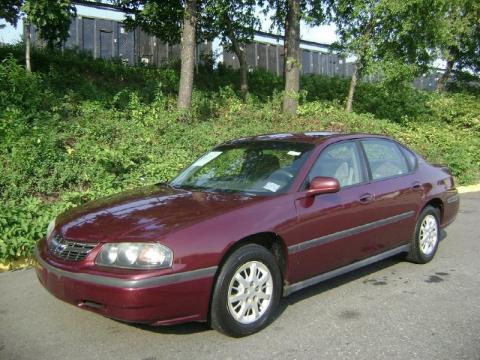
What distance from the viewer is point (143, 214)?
424cm

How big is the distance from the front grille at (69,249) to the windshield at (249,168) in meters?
1.31

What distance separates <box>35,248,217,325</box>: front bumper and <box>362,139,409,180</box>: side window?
2.39m

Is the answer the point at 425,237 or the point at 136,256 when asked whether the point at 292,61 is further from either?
the point at 136,256

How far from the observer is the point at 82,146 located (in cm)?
866

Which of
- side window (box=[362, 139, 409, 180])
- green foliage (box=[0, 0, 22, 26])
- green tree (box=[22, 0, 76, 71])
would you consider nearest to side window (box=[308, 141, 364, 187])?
side window (box=[362, 139, 409, 180])

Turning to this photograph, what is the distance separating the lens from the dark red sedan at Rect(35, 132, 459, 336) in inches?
→ 147

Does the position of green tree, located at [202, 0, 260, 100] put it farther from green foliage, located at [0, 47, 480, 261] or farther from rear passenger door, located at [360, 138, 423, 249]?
rear passenger door, located at [360, 138, 423, 249]

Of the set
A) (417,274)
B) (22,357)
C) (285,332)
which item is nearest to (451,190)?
(417,274)

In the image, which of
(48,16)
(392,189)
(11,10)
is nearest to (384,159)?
(392,189)

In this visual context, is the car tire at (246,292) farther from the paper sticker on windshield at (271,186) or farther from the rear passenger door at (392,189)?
the rear passenger door at (392,189)

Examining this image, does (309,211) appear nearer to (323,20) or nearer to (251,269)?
(251,269)

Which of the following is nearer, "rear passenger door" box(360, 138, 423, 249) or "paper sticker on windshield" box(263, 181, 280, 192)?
"paper sticker on windshield" box(263, 181, 280, 192)

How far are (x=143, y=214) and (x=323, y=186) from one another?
4.83ft

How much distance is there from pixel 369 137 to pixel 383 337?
7.73 ft
